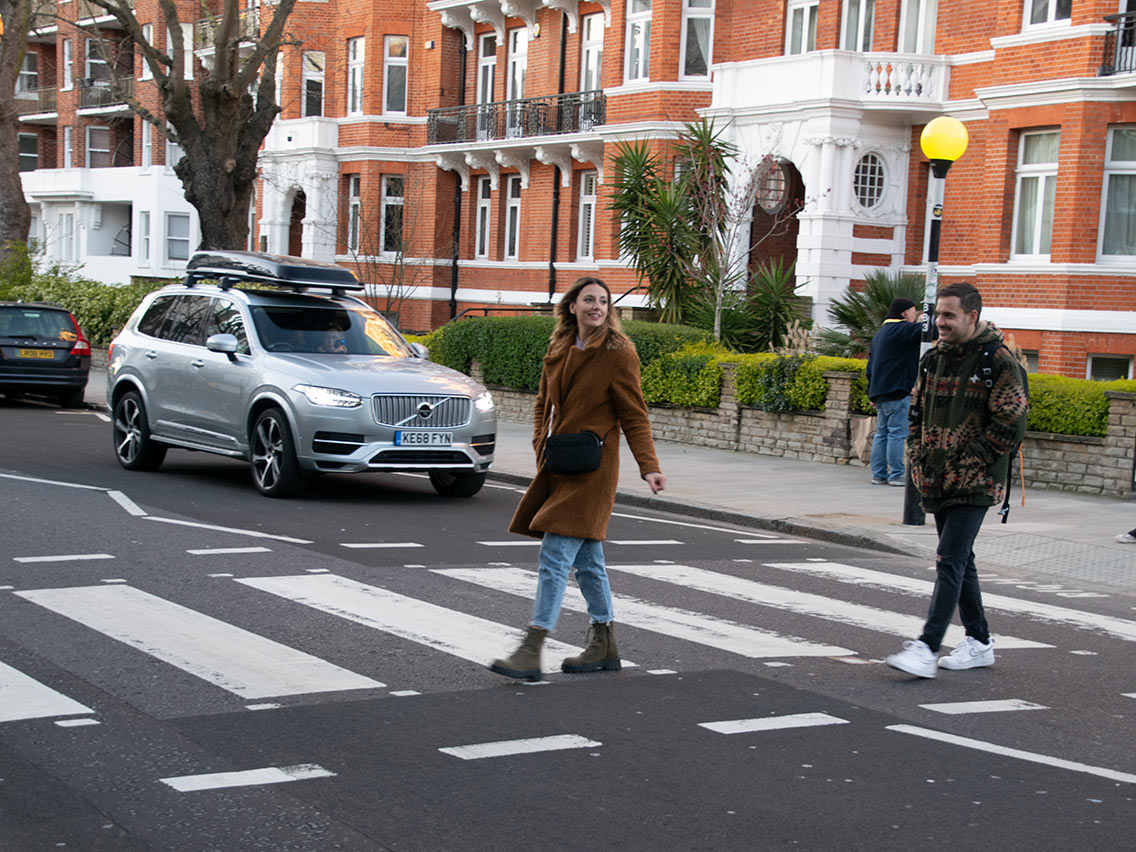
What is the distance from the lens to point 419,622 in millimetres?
7660

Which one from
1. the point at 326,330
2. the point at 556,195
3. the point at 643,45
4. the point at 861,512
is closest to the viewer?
the point at 861,512

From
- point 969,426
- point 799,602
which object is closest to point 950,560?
point 969,426

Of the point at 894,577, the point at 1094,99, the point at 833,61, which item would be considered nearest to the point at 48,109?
the point at 833,61

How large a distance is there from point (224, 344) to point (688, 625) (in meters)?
6.58

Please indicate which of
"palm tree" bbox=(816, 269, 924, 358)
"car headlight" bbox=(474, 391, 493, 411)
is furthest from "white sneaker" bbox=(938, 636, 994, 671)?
"palm tree" bbox=(816, 269, 924, 358)

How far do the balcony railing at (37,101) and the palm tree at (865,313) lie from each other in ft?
153

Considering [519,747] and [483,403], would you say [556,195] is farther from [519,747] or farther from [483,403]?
[519,747]

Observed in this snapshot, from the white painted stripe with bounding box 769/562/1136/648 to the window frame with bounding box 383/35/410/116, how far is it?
96.4 ft

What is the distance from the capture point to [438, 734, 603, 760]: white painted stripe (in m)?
5.36

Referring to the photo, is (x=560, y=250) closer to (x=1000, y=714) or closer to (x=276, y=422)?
(x=276, y=422)

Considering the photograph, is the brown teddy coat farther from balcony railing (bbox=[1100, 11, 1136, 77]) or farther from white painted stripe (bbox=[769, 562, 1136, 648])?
balcony railing (bbox=[1100, 11, 1136, 77])

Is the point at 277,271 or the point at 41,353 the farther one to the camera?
the point at 41,353

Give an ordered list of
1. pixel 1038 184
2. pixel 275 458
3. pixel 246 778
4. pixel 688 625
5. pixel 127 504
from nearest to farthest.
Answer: pixel 246 778 → pixel 688 625 → pixel 127 504 → pixel 275 458 → pixel 1038 184

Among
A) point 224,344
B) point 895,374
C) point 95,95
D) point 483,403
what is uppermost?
point 95,95
